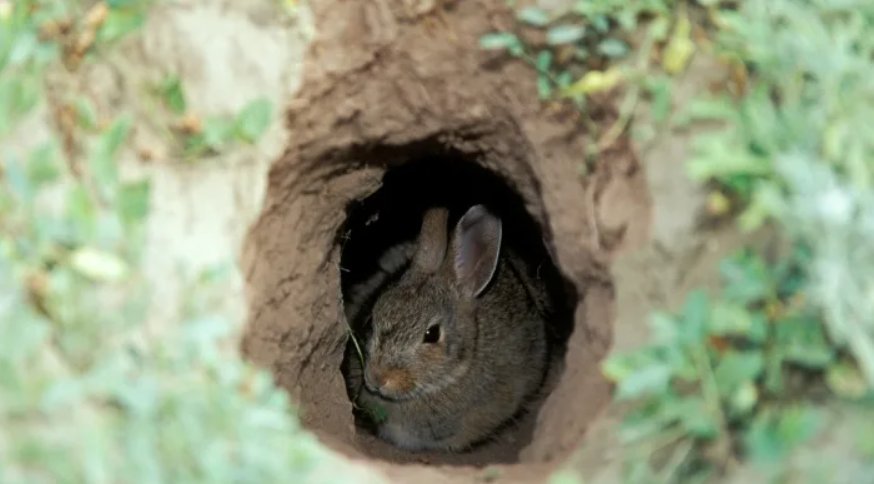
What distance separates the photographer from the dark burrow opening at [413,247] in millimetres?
5055

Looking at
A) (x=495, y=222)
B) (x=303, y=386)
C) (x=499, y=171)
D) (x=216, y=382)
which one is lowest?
(x=495, y=222)

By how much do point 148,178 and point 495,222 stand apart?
2.89 metres

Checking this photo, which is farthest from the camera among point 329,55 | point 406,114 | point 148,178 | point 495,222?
point 495,222

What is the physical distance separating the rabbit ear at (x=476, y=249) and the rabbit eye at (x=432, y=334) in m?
0.35

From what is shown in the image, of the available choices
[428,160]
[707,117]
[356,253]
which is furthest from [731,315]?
[356,253]

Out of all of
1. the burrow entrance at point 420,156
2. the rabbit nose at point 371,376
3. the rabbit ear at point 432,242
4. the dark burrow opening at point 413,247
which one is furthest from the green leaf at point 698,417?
the rabbit ear at point 432,242

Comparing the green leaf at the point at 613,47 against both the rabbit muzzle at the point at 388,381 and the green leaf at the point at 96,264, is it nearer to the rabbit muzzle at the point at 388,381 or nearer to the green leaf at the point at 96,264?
the green leaf at the point at 96,264

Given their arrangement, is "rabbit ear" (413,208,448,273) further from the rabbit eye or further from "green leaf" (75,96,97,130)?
"green leaf" (75,96,97,130)

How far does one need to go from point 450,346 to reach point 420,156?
169 centimetres

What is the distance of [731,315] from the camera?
7.76ft

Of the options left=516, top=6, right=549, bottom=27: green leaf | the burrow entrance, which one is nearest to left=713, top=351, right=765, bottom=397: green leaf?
the burrow entrance

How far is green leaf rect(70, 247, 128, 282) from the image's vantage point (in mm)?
2410

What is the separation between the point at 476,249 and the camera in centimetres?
560

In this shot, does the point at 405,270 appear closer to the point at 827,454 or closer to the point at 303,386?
the point at 303,386
